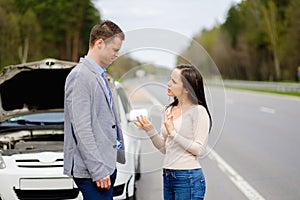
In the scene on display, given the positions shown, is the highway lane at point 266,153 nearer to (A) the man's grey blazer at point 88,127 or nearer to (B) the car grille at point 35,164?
(B) the car grille at point 35,164

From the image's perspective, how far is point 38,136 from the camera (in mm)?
6645

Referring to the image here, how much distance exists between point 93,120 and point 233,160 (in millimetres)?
7123

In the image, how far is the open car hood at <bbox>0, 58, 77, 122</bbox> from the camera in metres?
6.31

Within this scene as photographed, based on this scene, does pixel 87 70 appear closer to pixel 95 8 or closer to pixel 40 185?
pixel 40 185

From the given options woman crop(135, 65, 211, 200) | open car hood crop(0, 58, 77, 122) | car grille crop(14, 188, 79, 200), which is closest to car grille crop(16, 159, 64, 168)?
car grille crop(14, 188, 79, 200)

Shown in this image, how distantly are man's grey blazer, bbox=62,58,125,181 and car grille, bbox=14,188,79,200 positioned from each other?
218 cm

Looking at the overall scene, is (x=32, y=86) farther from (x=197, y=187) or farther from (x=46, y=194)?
(x=197, y=187)

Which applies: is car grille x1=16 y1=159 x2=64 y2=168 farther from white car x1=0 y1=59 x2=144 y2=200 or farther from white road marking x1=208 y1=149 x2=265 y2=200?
white road marking x1=208 y1=149 x2=265 y2=200

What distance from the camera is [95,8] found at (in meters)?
34.3

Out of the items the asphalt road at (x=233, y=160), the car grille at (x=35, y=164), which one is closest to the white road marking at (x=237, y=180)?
the asphalt road at (x=233, y=160)

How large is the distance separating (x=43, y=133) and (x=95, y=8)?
93.7 ft

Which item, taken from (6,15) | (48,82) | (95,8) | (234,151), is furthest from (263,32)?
(48,82)

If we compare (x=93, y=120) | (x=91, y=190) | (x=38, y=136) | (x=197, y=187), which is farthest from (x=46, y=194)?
(x=93, y=120)

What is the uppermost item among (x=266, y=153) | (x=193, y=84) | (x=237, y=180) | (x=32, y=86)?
(x=193, y=84)
